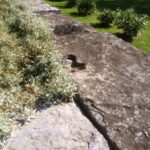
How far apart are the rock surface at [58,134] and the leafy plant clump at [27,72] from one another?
0.77ft

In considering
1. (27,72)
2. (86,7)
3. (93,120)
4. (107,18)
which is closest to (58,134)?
(93,120)

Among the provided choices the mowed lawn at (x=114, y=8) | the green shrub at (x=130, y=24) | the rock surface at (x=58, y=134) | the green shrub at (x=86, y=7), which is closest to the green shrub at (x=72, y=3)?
the mowed lawn at (x=114, y=8)

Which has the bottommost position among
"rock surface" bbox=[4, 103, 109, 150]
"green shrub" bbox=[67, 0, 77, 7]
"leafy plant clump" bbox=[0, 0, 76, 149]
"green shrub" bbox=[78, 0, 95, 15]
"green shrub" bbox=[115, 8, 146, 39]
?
"green shrub" bbox=[67, 0, 77, 7]

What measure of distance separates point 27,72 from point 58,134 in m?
2.10

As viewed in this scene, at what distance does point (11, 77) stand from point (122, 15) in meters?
7.23

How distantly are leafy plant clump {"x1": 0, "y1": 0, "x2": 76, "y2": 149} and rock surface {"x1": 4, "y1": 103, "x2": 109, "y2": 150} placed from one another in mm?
235

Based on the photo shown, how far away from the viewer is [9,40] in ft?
28.4

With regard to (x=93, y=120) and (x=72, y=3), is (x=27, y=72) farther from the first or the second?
(x=72, y=3)

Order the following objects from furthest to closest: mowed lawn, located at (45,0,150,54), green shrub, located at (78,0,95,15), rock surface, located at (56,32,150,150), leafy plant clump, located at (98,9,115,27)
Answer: green shrub, located at (78,0,95,15)
leafy plant clump, located at (98,9,115,27)
mowed lawn, located at (45,0,150,54)
rock surface, located at (56,32,150,150)

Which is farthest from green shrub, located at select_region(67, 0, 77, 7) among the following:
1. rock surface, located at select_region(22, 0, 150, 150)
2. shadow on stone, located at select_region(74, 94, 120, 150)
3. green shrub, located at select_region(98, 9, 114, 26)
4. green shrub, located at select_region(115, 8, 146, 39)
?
shadow on stone, located at select_region(74, 94, 120, 150)

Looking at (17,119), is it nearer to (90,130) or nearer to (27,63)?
(90,130)

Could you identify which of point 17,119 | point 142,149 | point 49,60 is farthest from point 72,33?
point 142,149

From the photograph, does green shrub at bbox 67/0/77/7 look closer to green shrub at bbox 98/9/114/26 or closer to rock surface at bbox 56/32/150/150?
green shrub at bbox 98/9/114/26

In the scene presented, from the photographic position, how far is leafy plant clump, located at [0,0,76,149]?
6.34 metres
